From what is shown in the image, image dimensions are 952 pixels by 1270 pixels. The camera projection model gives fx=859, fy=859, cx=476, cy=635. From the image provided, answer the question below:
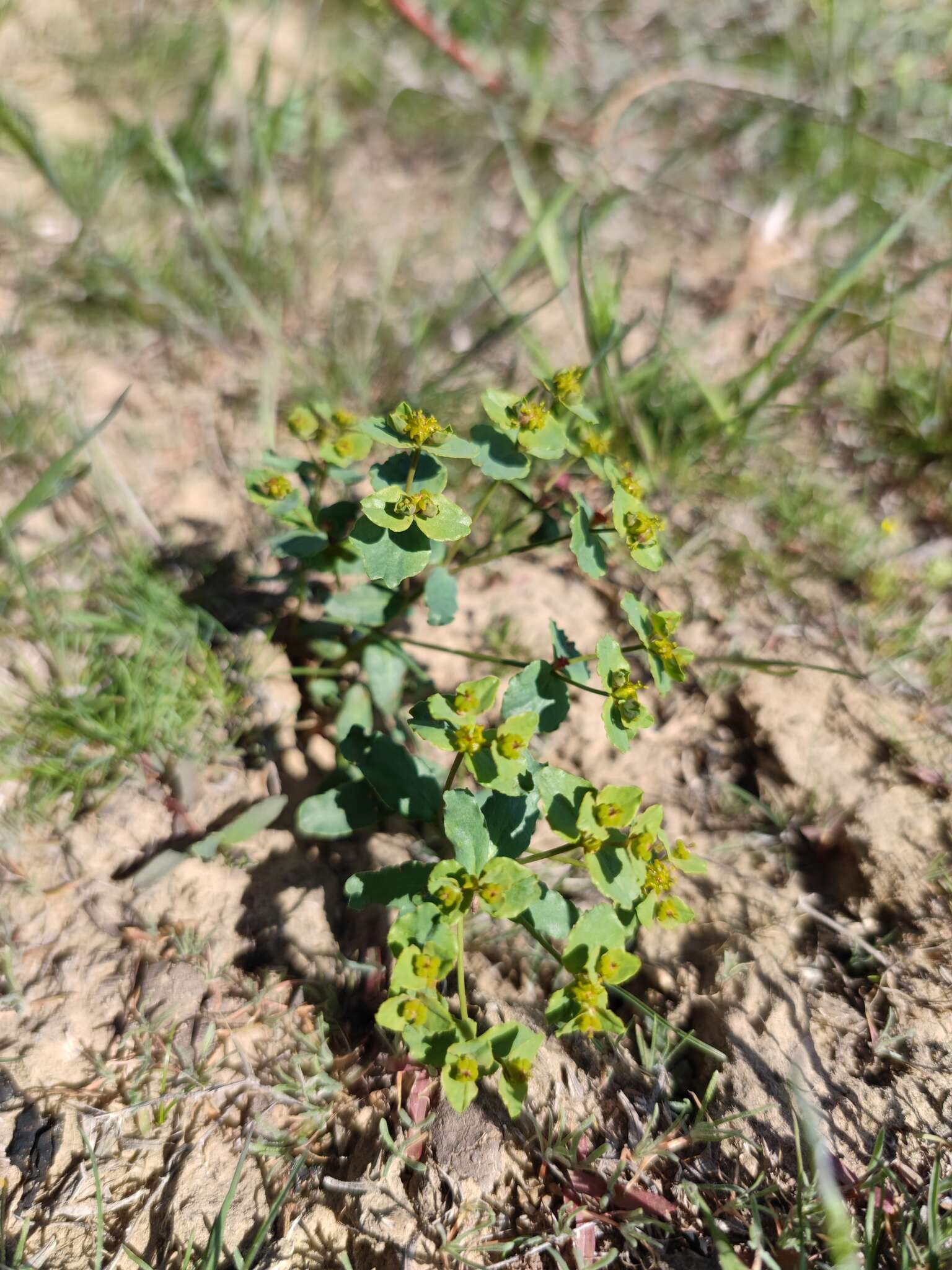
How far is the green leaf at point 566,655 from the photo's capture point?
1.73m

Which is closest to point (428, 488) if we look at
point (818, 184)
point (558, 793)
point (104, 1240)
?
point (558, 793)

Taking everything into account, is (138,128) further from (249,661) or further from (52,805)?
(52,805)

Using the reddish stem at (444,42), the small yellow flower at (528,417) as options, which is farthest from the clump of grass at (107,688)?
the reddish stem at (444,42)

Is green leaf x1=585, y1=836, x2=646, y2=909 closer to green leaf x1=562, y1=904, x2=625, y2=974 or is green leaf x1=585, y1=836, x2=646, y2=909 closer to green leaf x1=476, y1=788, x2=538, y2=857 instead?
green leaf x1=562, y1=904, x2=625, y2=974

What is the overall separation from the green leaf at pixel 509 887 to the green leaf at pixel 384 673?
2.11 ft

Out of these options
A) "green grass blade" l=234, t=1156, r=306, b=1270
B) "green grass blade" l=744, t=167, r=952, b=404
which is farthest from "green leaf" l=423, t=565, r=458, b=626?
"green grass blade" l=744, t=167, r=952, b=404

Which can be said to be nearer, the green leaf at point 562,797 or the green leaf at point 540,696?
the green leaf at point 562,797

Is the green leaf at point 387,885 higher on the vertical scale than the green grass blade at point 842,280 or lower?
lower

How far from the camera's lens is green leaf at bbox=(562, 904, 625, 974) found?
1.52m

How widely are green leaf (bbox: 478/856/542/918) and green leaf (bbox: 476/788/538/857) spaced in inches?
6.1

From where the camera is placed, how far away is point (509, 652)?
2.42 metres

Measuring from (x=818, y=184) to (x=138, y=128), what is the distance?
2669 millimetres

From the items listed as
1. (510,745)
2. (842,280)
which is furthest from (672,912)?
(842,280)

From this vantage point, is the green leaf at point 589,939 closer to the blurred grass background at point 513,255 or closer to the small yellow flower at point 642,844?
the small yellow flower at point 642,844
